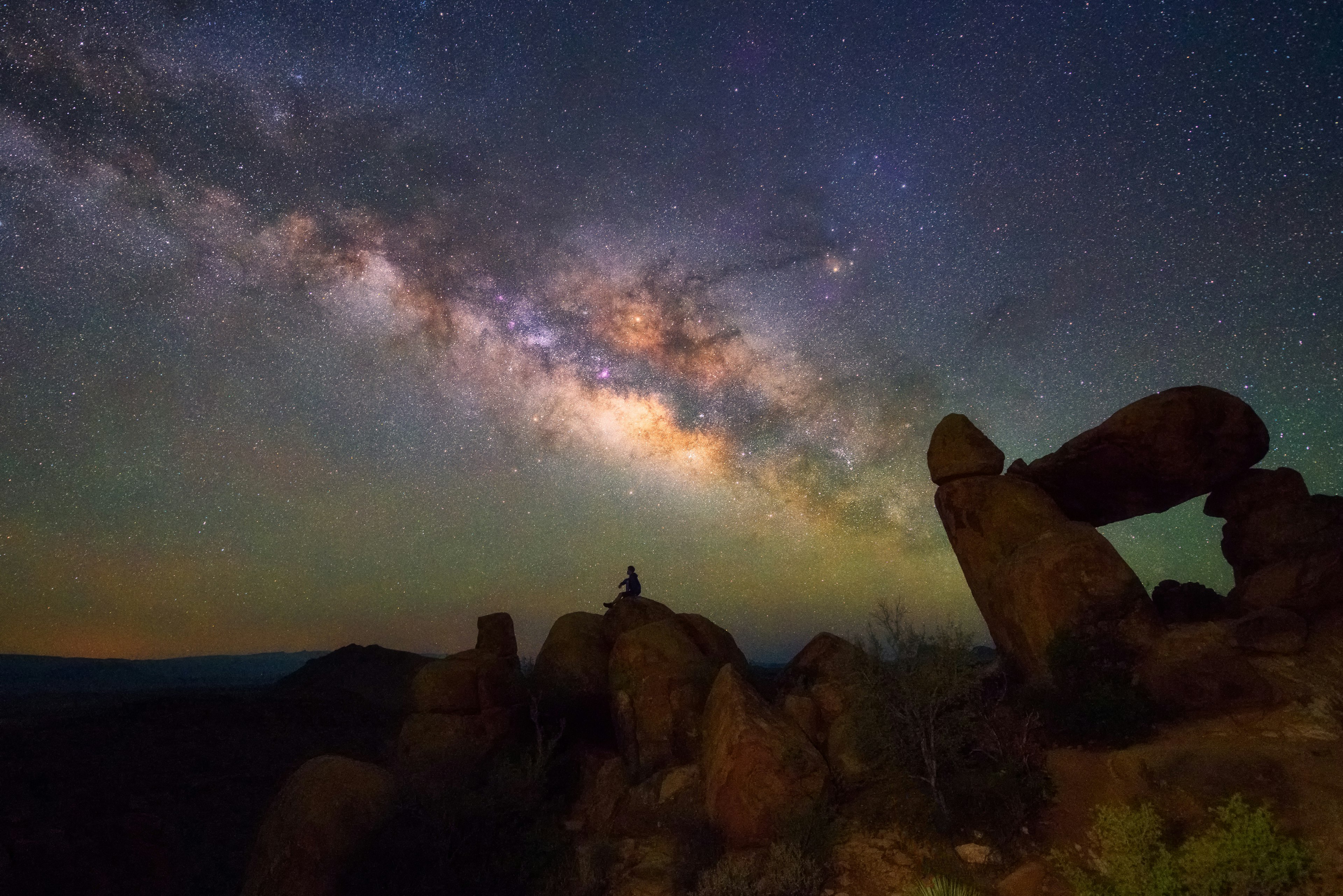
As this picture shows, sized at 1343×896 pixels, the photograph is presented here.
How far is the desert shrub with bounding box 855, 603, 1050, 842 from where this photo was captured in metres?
15.1

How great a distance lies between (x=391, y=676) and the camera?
10694cm

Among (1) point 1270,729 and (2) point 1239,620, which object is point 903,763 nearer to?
(1) point 1270,729

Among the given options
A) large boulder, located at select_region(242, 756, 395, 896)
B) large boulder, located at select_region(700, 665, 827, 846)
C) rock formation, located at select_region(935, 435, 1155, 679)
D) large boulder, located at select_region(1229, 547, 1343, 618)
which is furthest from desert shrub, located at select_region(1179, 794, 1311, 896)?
large boulder, located at select_region(242, 756, 395, 896)

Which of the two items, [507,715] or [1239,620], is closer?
[1239,620]

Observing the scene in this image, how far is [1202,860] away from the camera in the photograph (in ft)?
37.2

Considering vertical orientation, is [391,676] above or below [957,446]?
below

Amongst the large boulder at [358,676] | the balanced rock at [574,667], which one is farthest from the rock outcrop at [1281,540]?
the large boulder at [358,676]

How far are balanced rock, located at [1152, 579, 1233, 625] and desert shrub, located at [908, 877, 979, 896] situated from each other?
14.2m

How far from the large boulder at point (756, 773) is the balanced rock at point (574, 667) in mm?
7384

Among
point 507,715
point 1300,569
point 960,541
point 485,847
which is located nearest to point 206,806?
point 507,715

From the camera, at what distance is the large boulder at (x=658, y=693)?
21625 mm

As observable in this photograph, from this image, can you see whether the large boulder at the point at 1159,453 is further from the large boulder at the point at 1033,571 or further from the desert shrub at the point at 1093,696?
the desert shrub at the point at 1093,696

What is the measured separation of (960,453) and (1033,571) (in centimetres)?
640

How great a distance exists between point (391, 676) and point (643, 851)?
4099 inches
